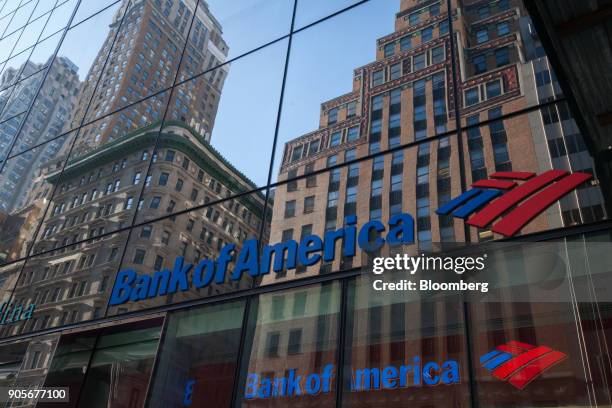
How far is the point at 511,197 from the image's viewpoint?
8.55m

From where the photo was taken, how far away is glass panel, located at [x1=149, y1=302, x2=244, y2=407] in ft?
31.8

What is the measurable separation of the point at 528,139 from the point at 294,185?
515cm

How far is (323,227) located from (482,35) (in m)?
5.11

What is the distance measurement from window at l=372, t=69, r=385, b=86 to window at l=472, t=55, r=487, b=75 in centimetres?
230

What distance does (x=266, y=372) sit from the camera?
30.7 feet

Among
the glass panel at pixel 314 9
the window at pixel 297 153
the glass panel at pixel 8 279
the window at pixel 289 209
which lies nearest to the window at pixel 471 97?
the window at pixel 297 153

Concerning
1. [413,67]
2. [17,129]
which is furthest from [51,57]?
[413,67]

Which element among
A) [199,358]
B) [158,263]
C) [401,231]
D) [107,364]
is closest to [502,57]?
[401,231]

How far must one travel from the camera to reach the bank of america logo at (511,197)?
8.13 m

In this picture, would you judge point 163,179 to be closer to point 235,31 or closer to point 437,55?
point 235,31

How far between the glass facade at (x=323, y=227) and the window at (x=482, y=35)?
321 mm

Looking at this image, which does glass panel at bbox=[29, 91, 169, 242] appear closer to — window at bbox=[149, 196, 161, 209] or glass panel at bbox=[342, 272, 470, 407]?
window at bbox=[149, 196, 161, 209]

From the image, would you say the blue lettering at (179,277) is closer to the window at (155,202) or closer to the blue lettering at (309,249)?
the window at (155,202)

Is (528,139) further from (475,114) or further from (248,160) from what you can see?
(248,160)
